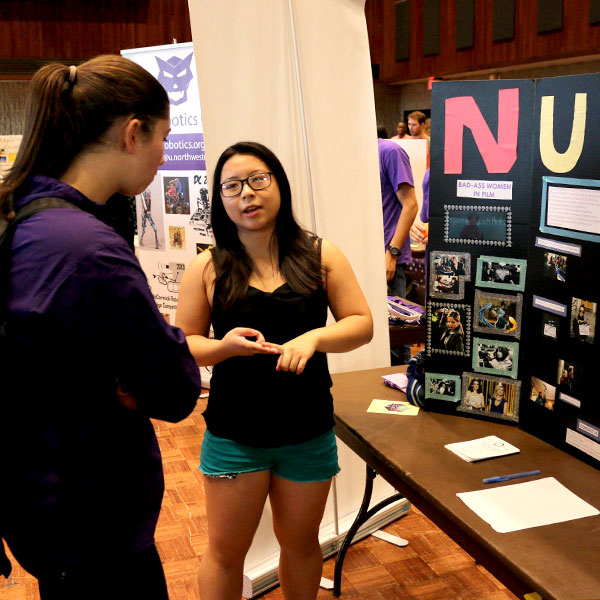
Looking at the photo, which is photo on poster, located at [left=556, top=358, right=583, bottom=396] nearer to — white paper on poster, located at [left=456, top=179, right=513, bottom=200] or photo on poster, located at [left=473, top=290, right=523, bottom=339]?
photo on poster, located at [left=473, top=290, right=523, bottom=339]

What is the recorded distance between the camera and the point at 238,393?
1972 mm

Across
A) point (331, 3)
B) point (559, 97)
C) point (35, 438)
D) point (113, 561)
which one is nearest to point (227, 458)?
point (113, 561)

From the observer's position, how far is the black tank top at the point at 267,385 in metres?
1.95

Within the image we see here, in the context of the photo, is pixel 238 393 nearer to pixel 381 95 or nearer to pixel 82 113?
pixel 82 113

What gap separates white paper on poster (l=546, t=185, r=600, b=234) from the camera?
1.80 meters

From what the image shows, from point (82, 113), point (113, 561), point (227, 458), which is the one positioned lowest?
point (227, 458)

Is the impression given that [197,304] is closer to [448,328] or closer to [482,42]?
[448,328]

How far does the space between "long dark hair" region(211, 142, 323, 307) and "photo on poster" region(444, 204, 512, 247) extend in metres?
0.43

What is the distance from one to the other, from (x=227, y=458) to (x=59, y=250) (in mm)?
1018

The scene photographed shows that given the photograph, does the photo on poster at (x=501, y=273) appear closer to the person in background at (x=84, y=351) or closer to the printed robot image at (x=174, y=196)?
the person in background at (x=84, y=351)

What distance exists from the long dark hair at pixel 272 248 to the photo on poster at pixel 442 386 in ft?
1.74

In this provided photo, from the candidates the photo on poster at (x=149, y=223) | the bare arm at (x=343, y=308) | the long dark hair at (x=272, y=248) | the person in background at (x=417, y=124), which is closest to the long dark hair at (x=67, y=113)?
the long dark hair at (x=272, y=248)

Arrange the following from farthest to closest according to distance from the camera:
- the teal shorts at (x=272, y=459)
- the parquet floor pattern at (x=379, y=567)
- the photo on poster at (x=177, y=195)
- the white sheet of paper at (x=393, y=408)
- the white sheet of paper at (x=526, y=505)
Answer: the photo on poster at (x=177, y=195) → the parquet floor pattern at (x=379, y=567) → the white sheet of paper at (x=393, y=408) → the teal shorts at (x=272, y=459) → the white sheet of paper at (x=526, y=505)

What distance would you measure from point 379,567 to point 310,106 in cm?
182
